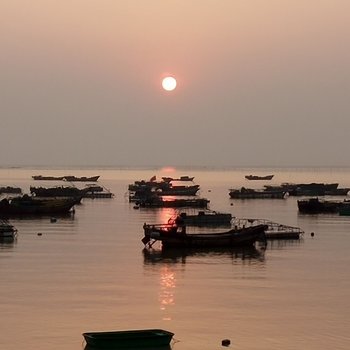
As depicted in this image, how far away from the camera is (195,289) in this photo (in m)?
42.6

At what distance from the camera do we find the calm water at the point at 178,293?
32.7 meters

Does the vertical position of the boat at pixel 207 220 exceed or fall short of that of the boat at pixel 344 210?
it falls short

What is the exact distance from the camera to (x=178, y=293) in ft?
136

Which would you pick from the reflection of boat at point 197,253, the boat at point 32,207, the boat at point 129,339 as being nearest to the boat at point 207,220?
the boat at point 32,207

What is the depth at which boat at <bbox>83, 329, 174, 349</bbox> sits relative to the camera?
28.4 meters

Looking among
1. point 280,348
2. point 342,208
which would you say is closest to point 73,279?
point 280,348

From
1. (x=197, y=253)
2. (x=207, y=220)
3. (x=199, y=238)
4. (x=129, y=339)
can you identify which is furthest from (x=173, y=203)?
(x=129, y=339)

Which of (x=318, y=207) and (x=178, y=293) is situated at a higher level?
(x=318, y=207)

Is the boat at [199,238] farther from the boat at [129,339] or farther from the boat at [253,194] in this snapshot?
the boat at [253,194]

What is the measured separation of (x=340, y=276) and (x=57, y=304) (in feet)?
57.2

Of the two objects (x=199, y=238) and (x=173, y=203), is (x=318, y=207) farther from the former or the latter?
(x=199, y=238)

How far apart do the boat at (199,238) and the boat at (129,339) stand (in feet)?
104

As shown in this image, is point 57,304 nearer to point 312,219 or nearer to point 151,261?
point 151,261

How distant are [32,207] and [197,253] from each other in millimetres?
38198
